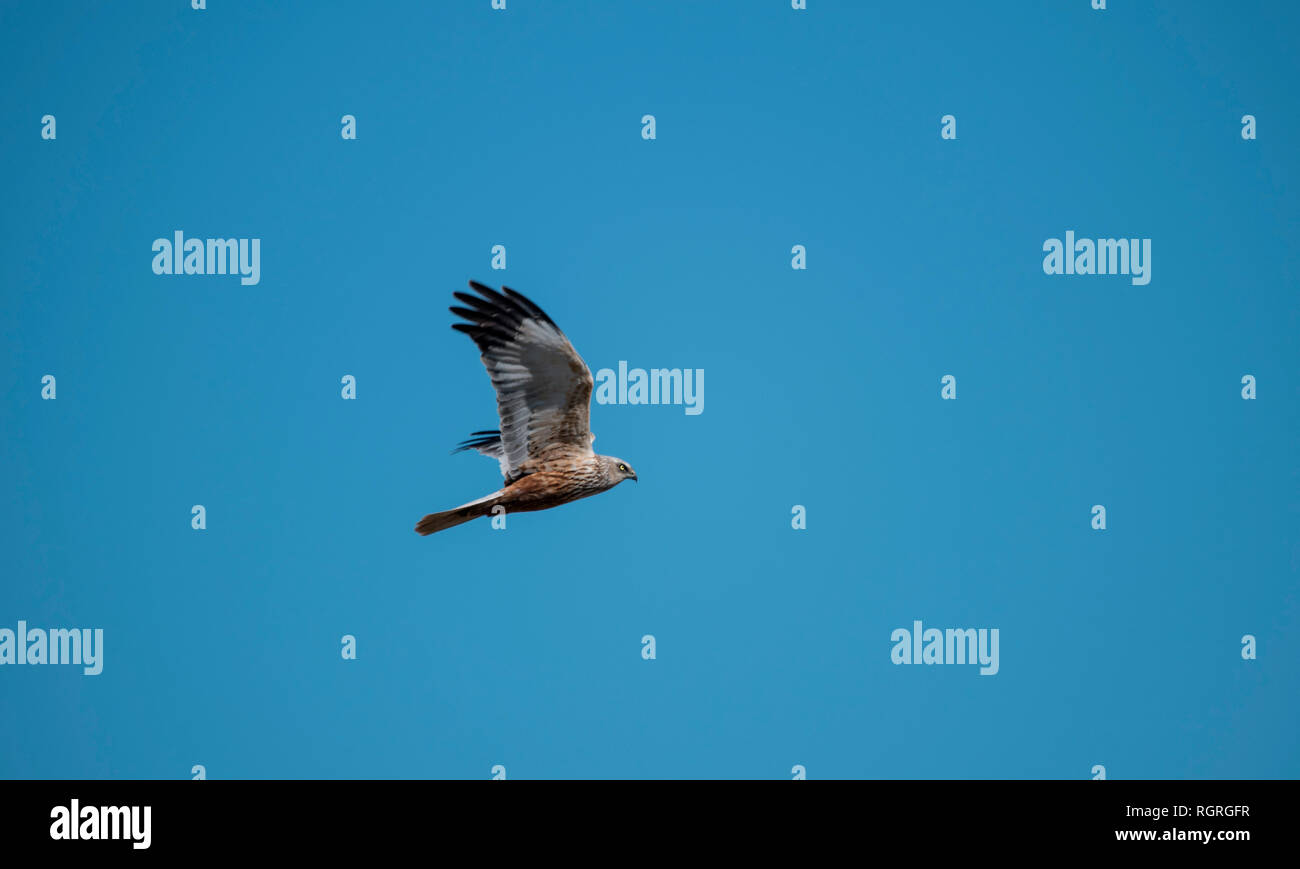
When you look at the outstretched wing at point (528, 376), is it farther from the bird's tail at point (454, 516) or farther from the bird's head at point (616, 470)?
the bird's tail at point (454, 516)

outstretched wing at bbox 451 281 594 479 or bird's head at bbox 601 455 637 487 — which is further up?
outstretched wing at bbox 451 281 594 479

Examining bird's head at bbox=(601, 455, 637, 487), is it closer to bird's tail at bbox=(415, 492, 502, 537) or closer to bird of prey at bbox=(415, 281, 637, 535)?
bird of prey at bbox=(415, 281, 637, 535)

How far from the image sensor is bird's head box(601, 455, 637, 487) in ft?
40.1

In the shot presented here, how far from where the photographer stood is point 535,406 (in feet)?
39.6

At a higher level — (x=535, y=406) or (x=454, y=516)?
(x=535, y=406)

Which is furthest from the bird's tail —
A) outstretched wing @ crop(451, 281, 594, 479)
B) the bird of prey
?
outstretched wing @ crop(451, 281, 594, 479)

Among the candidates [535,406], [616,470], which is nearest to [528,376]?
[535,406]

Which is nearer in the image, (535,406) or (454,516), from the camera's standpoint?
(454,516)

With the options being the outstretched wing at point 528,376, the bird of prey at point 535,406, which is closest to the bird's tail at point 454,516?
the bird of prey at point 535,406

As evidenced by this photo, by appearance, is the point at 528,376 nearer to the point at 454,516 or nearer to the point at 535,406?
the point at 535,406

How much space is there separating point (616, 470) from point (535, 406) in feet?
3.13

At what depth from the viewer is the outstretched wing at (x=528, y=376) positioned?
11.7 m

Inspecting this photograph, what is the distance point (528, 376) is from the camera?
1193 centimetres

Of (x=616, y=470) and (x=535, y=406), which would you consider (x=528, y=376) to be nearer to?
(x=535, y=406)
